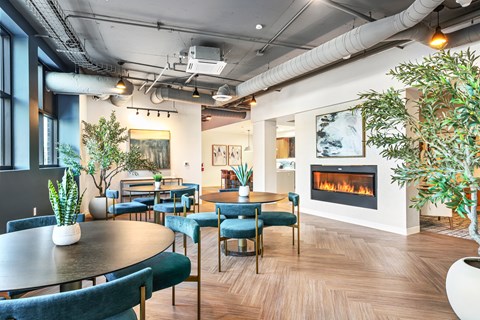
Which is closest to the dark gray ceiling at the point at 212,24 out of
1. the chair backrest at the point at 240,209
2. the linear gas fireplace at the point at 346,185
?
the linear gas fireplace at the point at 346,185

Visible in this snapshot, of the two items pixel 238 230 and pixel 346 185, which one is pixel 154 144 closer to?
pixel 346 185

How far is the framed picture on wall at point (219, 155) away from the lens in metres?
14.3

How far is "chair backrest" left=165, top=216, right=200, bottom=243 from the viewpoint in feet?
7.04

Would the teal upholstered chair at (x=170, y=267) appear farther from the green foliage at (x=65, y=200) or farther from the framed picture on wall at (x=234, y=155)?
the framed picture on wall at (x=234, y=155)

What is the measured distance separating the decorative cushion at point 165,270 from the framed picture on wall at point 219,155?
12143 mm

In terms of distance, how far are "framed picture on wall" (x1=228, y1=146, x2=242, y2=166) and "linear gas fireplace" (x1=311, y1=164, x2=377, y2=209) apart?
8.39 m

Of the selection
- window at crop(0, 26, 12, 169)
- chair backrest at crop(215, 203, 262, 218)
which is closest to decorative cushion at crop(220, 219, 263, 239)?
chair backrest at crop(215, 203, 262, 218)

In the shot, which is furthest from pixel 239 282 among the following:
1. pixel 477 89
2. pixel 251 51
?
pixel 251 51

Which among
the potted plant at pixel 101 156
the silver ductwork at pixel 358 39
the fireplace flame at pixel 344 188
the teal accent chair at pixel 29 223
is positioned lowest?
the fireplace flame at pixel 344 188

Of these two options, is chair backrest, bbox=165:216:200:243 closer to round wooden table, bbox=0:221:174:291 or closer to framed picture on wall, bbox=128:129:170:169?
round wooden table, bbox=0:221:174:291

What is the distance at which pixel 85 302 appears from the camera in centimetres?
107

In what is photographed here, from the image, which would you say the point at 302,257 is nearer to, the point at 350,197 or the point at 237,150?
the point at 350,197

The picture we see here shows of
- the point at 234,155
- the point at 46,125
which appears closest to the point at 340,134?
the point at 46,125

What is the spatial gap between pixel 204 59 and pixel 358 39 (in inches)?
95.7
